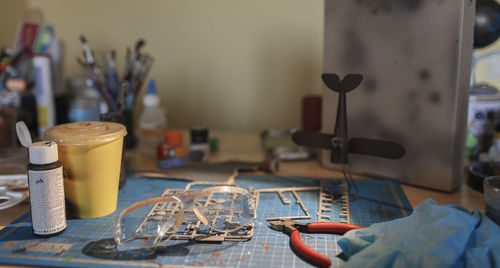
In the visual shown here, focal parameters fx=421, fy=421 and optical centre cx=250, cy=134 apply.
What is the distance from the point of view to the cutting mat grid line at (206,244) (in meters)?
0.53

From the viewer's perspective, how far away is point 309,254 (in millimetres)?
535

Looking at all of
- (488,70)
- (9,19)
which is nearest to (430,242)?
(488,70)

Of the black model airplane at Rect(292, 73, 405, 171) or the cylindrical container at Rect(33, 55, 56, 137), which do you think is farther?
the cylindrical container at Rect(33, 55, 56, 137)

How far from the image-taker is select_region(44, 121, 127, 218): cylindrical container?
2.07 feet

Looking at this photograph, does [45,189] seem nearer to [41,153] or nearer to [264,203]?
[41,153]

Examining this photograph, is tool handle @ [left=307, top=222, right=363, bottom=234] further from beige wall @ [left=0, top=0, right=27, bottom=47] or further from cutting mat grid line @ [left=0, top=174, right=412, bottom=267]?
beige wall @ [left=0, top=0, right=27, bottom=47]

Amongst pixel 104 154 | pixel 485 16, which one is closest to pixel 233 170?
pixel 104 154

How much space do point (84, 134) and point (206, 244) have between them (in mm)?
253

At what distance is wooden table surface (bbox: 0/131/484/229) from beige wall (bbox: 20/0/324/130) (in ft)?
0.31

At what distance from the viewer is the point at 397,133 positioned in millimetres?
827

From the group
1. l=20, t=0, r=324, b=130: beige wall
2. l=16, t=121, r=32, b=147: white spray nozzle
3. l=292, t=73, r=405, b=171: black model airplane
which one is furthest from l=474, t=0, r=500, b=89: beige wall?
l=16, t=121, r=32, b=147: white spray nozzle

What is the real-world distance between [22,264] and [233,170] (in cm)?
47

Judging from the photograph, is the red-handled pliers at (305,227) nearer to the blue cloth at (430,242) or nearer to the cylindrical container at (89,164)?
the blue cloth at (430,242)

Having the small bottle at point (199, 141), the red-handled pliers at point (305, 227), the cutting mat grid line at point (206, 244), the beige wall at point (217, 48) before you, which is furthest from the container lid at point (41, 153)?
the beige wall at point (217, 48)
